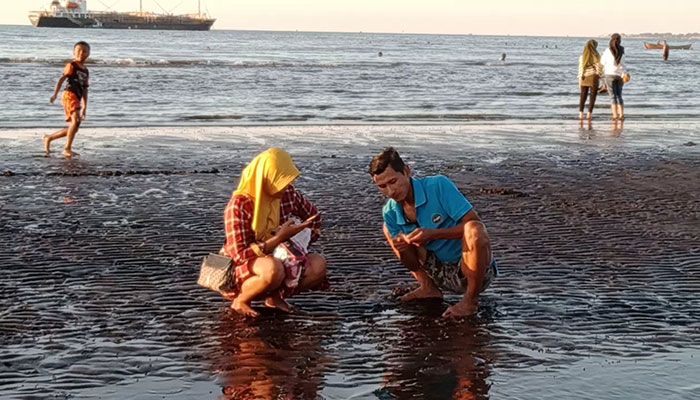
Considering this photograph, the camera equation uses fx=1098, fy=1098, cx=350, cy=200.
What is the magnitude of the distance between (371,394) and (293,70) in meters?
39.6

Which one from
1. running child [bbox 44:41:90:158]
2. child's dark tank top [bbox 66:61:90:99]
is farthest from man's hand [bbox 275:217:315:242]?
child's dark tank top [bbox 66:61:90:99]

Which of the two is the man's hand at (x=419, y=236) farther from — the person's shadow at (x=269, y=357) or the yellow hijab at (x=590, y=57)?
the yellow hijab at (x=590, y=57)

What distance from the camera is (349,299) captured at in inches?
265

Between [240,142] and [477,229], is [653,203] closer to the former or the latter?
[477,229]

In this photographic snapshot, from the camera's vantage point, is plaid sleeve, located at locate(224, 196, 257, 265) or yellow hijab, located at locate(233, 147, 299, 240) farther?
plaid sleeve, located at locate(224, 196, 257, 265)

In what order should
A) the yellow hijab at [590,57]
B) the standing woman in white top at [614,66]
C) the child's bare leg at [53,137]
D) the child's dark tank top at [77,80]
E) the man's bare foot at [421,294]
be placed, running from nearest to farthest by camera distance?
1. the man's bare foot at [421,294]
2. the child's dark tank top at [77,80]
3. the child's bare leg at [53,137]
4. the standing woman in white top at [614,66]
5. the yellow hijab at [590,57]

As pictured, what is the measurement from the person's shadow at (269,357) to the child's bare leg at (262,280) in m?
0.14

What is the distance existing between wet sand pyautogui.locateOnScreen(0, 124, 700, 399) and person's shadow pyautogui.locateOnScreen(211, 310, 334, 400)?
0.05ft

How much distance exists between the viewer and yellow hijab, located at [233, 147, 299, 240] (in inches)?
231

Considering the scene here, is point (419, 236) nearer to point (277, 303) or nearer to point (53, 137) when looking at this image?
point (277, 303)

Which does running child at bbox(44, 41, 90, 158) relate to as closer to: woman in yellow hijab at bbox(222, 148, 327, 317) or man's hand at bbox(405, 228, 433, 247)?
woman in yellow hijab at bbox(222, 148, 327, 317)

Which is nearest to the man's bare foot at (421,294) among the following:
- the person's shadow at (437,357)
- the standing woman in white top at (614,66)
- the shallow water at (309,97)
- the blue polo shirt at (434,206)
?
the person's shadow at (437,357)

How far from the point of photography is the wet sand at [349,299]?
5.19 meters

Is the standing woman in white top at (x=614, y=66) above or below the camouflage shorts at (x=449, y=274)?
above
